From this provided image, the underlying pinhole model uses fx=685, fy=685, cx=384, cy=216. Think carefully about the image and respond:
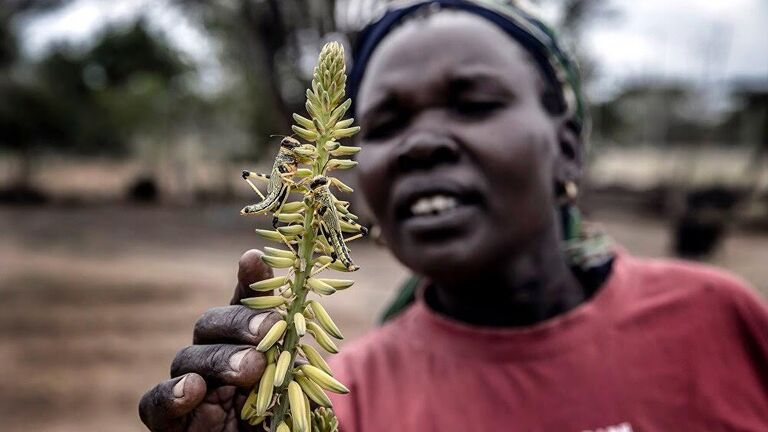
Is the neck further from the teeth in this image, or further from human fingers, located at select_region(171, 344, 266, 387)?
human fingers, located at select_region(171, 344, 266, 387)

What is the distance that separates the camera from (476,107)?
1.84 meters

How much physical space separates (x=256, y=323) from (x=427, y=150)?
2.98 ft

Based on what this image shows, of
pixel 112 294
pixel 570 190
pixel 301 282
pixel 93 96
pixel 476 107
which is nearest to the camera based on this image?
pixel 301 282

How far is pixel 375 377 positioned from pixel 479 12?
110cm

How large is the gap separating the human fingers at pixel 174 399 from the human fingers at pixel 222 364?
0.08ft

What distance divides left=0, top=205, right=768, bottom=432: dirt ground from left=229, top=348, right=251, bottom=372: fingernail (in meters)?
5.70

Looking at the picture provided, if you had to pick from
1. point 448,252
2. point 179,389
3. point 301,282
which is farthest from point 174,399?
point 448,252

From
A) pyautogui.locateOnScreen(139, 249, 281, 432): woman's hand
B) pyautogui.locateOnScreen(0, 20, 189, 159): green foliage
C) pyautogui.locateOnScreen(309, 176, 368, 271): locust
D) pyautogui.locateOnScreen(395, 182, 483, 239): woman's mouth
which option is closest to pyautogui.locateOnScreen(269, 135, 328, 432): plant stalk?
pyautogui.locateOnScreen(309, 176, 368, 271): locust

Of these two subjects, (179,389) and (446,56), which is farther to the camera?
(446,56)

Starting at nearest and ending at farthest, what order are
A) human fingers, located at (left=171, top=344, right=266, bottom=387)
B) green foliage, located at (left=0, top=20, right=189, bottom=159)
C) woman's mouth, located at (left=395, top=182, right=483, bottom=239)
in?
human fingers, located at (left=171, top=344, right=266, bottom=387), woman's mouth, located at (left=395, top=182, right=483, bottom=239), green foliage, located at (left=0, top=20, right=189, bottom=159)

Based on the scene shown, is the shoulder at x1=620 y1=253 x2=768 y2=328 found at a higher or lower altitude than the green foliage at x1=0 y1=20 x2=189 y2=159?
lower

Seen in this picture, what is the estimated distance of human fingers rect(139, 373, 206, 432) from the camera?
92cm

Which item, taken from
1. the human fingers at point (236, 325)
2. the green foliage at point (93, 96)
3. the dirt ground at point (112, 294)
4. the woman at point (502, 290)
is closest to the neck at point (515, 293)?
the woman at point (502, 290)

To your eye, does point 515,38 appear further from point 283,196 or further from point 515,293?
point 283,196
